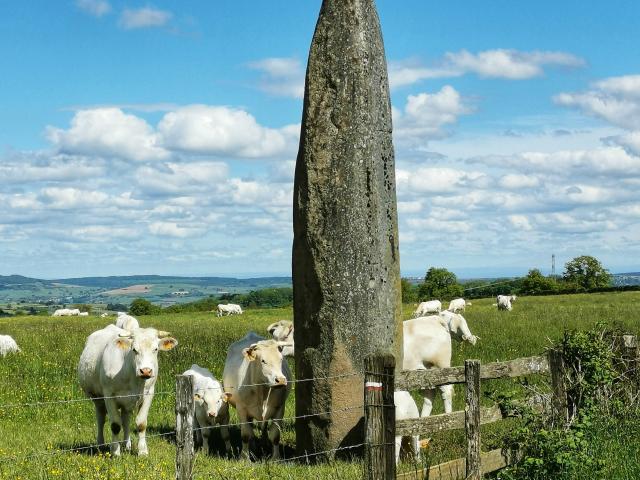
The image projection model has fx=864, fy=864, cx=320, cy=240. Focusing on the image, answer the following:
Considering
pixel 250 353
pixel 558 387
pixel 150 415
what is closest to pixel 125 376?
pixel 250 353

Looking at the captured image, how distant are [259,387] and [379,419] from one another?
5325 millimetres

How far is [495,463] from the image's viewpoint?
11.1 meters

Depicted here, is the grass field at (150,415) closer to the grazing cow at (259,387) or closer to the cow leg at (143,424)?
the cow leg at (143,424)

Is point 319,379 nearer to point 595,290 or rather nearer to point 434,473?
point 434,473

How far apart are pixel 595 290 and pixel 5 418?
60.1 metres

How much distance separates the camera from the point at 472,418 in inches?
412

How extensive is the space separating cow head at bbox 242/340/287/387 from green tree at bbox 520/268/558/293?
7811cm

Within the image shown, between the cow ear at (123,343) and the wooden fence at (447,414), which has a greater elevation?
the cow ear at (123,343)

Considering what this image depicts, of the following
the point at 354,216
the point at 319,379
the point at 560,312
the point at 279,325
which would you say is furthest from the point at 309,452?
the point at 560,312

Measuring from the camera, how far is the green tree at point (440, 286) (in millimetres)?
90744

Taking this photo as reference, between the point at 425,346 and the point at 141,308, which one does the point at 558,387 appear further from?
the point at 141,308

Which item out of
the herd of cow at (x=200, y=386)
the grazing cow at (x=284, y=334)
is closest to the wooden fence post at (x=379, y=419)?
the herd of cow at (x=200, y=386)

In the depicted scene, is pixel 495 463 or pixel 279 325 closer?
pixel 495 463

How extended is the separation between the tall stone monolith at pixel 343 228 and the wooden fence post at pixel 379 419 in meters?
3.01
